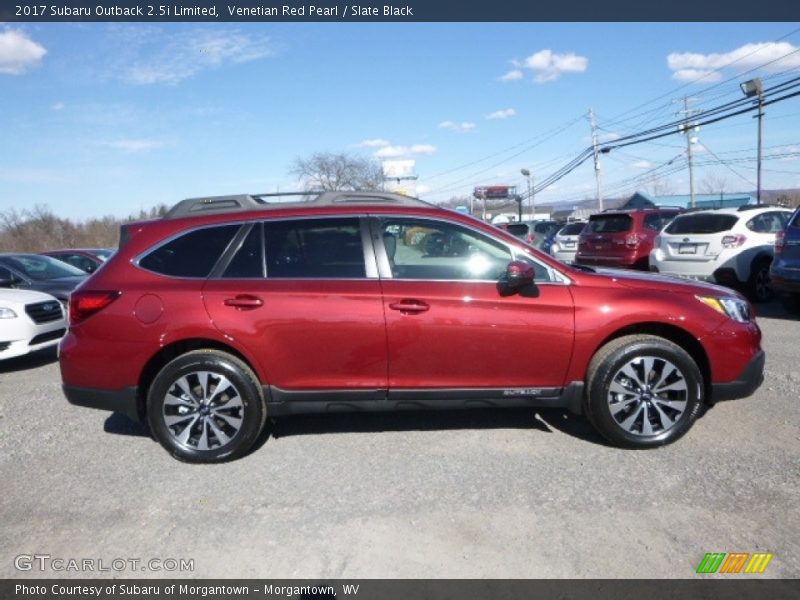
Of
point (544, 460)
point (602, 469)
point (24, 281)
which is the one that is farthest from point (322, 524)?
point (24, 281)

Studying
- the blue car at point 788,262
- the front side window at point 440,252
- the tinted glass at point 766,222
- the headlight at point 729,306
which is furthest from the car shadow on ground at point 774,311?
the front side window at point 440,252

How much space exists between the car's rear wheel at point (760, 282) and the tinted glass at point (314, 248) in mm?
7928

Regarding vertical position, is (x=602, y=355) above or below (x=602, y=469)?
above

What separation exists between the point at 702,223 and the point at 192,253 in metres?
8.53

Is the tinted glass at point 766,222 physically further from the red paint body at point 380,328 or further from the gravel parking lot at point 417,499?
the red paint body at point 380,328

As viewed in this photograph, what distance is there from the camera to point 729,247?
28.6 ft

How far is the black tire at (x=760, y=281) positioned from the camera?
8898 mm

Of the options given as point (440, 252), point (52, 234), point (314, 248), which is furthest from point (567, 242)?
point (52, 234)

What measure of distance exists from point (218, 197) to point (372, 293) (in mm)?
1494

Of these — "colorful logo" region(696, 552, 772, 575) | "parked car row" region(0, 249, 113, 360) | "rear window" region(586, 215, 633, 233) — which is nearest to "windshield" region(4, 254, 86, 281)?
"parked car row" region(0, 249, 113, 360)

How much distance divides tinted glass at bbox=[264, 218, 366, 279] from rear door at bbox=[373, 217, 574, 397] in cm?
19

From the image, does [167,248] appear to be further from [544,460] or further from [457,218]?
[544,460]

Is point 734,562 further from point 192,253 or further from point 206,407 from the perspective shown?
point 192,253

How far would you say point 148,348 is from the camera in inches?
141
